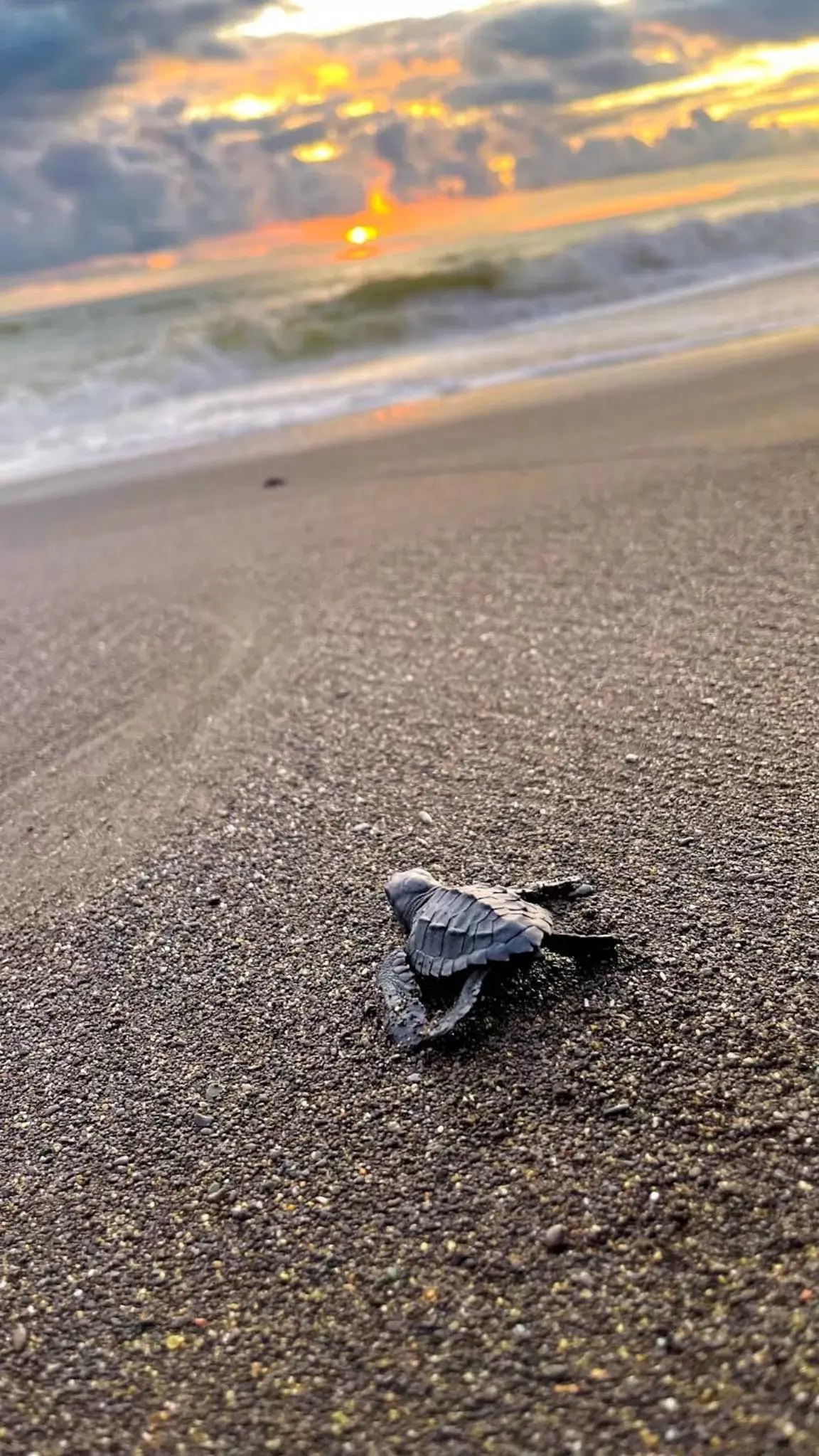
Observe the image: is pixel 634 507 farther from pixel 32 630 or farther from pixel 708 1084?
pixel 708 1084

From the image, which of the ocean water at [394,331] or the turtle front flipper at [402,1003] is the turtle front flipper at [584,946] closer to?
the turtle front flipper at [402,1003]

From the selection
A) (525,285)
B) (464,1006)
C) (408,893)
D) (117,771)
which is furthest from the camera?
(525,285)

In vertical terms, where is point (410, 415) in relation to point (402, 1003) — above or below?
above

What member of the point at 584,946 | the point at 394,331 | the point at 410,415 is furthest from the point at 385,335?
the point at 584,946

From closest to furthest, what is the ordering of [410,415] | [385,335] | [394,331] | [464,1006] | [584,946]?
[464,1006] → [584,946] → [410,415] → [385,335] → [394,331]

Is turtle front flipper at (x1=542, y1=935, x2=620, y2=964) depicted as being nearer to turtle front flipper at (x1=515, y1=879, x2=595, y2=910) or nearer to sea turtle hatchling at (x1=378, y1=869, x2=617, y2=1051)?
sea turtle hatchling at (x1=378, y1=869, x2=617, y2=1051)

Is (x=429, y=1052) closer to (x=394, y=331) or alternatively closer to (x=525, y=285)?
(x=394, y=331)

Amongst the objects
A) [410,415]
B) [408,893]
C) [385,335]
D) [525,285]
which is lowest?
[408,893]
